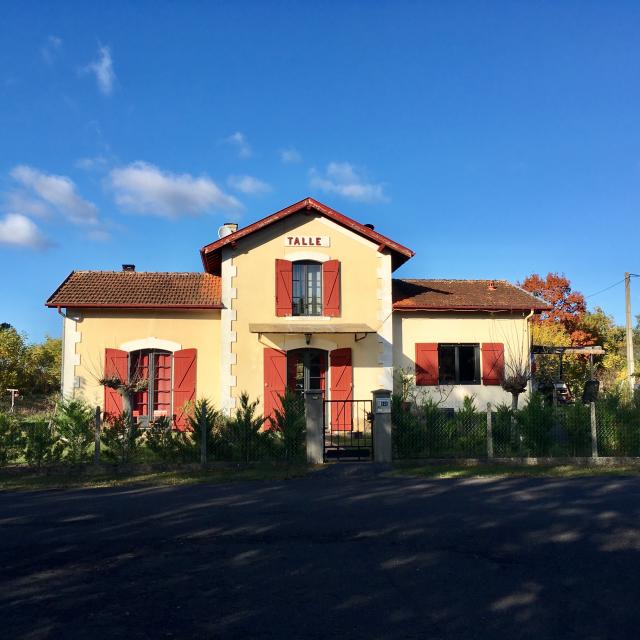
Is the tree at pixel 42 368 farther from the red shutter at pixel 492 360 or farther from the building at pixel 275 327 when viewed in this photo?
the red shutter at pixel 492 360

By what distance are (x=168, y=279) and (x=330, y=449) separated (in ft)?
26.7

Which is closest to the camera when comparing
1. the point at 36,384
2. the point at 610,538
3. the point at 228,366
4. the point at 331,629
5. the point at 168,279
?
the point at 331,629

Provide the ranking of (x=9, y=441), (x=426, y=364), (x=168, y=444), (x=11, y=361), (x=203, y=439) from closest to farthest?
1. (x=9, y=441)
2. (x=203, y=439)
3. (x=168, y=444)
4. (x=426, y=364)
5. (x=11, y=361)

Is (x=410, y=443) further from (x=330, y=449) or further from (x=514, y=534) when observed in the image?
(x=514, y=534)

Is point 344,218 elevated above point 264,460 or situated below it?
above

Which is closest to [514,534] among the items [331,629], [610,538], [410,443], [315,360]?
[610,538]

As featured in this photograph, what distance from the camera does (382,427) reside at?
37.9 feet

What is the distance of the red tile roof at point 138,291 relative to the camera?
632 inches

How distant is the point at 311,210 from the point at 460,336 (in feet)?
17.6

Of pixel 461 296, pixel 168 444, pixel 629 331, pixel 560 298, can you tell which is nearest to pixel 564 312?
pixel 560 298

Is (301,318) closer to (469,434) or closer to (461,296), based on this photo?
(461,296)

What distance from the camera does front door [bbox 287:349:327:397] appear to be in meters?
16.6

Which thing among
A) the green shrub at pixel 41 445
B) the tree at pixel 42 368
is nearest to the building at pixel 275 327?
the green shrub at pixel 41 445

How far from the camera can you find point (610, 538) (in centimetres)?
636
